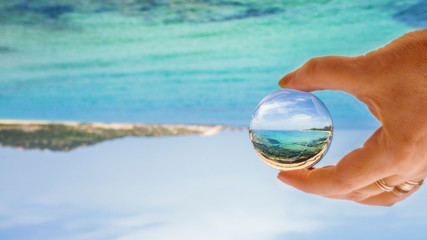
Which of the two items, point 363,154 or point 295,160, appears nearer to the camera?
point 363,154

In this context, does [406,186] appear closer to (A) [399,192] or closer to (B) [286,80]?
(A) [399,192]

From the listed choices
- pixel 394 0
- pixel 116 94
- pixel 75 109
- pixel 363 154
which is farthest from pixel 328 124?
pixel 75 109

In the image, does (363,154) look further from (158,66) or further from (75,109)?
(75,109)

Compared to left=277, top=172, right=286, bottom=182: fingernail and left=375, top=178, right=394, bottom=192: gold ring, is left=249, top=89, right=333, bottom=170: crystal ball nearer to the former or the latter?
left=277, top=172, right=286, bottom=182: fingernail

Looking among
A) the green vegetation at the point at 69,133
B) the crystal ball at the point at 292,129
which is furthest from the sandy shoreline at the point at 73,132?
the crystal ball at the point at 292,129

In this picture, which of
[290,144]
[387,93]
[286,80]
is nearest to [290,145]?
[290,144]

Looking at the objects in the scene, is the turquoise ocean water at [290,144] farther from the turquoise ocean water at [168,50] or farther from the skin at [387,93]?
the turquoise ocean water at [168,50]
